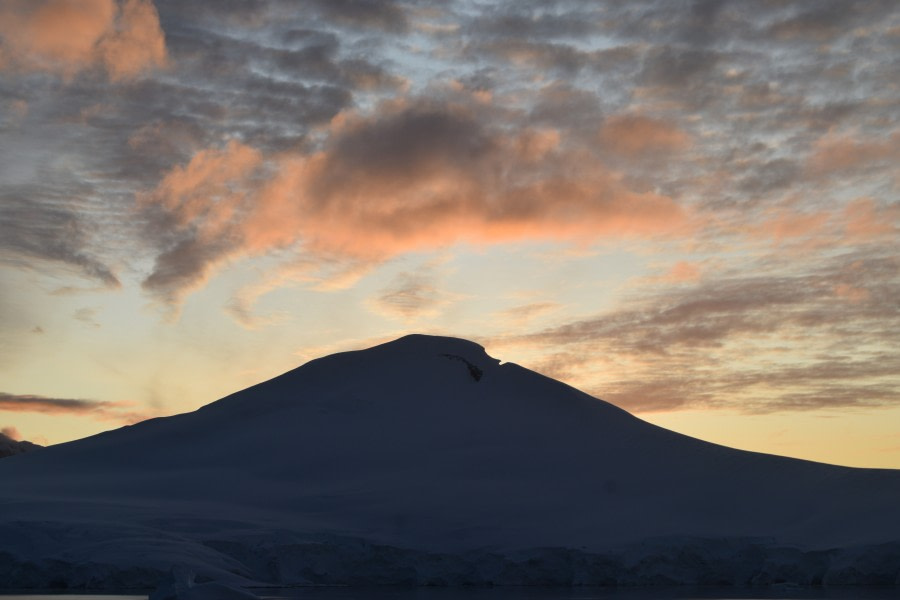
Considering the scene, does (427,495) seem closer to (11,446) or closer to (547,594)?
(547,594)

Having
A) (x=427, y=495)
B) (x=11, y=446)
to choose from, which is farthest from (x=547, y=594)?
(x=11, y=446)

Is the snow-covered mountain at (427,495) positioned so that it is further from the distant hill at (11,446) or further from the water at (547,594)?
the distant hill at (11,446)

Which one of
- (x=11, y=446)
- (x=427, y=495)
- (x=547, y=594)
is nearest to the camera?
(x=547, y=594)

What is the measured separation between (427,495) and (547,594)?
16.0 m

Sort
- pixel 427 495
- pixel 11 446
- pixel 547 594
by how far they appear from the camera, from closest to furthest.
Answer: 1. pixel 547 594
2. pixel 427 495
3. pixel 11 446

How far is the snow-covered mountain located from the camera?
3331 centimetres

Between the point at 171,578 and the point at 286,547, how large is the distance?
32.3ft

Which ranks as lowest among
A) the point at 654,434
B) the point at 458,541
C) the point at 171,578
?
the point at 171,578

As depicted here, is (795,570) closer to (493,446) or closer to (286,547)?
(286,547)

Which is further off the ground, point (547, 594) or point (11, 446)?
point (11, 446)

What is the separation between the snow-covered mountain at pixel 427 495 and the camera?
3331cm

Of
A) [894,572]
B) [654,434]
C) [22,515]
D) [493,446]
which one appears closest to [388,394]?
[493,446]

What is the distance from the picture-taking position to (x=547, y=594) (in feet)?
95.8

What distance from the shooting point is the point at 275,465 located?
50062mm
